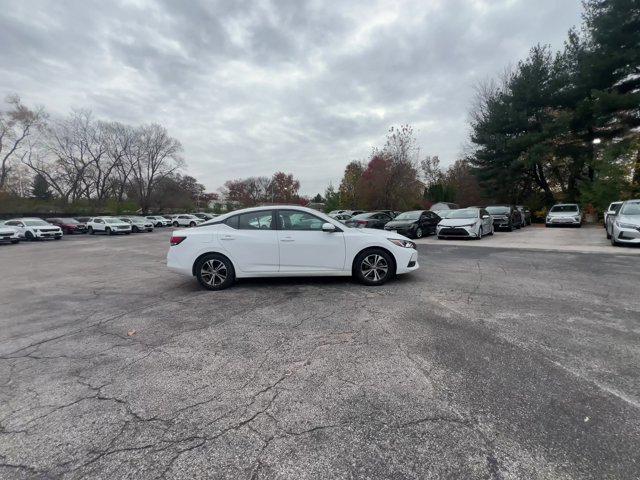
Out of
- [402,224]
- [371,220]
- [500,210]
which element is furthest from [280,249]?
[500,210]

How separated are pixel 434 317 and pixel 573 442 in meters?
2.19

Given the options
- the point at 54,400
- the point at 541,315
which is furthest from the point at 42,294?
the point at 541,315

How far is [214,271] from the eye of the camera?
5.62 metres

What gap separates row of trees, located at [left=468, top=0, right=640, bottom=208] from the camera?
736 inches

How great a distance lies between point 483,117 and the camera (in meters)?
30.6

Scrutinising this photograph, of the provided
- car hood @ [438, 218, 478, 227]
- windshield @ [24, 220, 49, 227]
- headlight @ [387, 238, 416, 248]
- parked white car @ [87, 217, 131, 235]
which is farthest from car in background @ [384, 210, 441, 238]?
parked white car @ [87, 217, 131, 235]

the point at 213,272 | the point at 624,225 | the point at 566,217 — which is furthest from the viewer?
the point at 566,217

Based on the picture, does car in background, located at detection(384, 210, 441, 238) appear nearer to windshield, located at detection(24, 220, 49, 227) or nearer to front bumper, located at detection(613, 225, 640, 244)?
front bumper, located at detection(613, 225, 640, 244)

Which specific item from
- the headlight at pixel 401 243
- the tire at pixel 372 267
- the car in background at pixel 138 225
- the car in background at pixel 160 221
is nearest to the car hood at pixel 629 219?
the headlight at pixel 401 243

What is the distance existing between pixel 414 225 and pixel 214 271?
11384mm

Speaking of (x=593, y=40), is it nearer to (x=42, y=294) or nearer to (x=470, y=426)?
(x=470, y=426)

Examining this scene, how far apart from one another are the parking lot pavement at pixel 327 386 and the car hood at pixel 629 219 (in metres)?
7.25

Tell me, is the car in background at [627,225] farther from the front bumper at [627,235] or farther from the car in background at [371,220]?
the car in background at [371,220]

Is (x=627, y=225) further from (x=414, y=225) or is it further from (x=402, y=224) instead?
(x=402, y=224)
